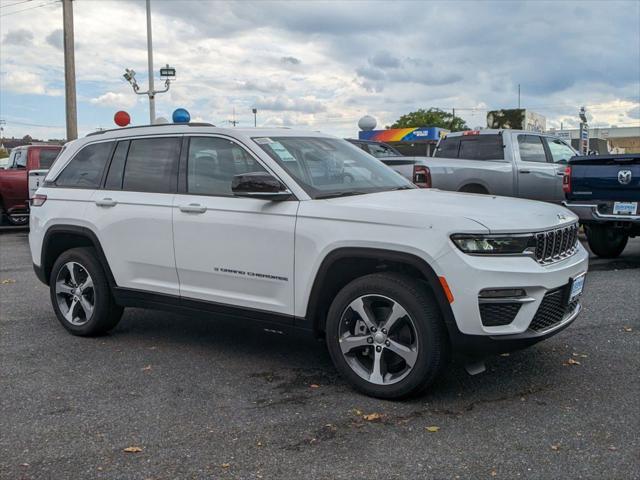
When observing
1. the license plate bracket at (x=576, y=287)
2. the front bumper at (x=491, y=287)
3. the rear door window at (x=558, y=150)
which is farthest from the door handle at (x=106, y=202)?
the rear door window at (x=558, y=150)

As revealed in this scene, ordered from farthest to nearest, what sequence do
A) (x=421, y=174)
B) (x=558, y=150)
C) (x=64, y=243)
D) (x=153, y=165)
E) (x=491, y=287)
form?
(x=558, y=150)
(x=421, y=174)
(x=64, y=243)
(x=153, y=165)
(x=491, y=287)

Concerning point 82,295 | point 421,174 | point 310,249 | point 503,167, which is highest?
point 503,167

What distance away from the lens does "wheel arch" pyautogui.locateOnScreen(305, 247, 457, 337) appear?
4086mm

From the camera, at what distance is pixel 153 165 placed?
5562 millimetres

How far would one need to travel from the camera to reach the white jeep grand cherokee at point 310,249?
13.3 ft

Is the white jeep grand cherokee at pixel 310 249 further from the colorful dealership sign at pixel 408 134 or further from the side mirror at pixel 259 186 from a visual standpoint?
the colorful dealership sign at pixel 408 134

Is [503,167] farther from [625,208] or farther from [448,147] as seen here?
[625,208]

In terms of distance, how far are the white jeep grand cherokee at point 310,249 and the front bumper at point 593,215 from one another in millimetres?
4583

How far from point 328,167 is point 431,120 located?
271 feet

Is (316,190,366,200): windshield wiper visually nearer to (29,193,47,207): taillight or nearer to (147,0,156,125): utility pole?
(29,193,47,207): taillight

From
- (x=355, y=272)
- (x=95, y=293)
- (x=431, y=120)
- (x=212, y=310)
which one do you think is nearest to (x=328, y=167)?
(x=355, y=272)

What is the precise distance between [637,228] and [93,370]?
7171mm

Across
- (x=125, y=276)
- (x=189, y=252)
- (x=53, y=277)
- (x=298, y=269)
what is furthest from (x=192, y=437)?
(x=53, y=277)

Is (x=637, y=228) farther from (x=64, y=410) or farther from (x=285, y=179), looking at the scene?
(x=64, y=410)
